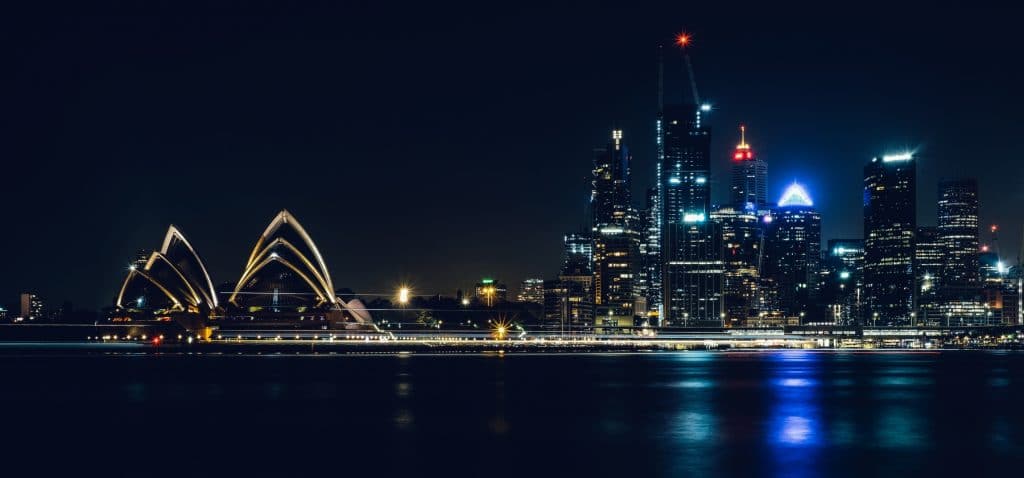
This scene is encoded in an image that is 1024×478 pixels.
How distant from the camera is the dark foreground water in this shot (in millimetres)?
32344

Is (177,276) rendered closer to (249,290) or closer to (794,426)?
(249,290)

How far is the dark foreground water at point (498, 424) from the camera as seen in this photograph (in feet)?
106

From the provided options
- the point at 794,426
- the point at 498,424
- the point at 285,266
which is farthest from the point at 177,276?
the point at 794,426

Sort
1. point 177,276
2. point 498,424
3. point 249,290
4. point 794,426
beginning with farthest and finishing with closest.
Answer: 1. point 249,290
2. point 177,276
3. point 794,426
4. point 498,424

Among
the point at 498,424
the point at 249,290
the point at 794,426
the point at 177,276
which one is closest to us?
the point at 498,424

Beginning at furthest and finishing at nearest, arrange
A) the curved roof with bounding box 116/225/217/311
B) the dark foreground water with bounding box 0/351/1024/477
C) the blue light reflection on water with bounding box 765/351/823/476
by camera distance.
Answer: the curved roof with bounding box 116/225/217/311
the blue light reflection on water with bounding box 765/351/823/476
the dark foreground water with bounding box 0/351/1024/477

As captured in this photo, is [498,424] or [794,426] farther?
[794,426]

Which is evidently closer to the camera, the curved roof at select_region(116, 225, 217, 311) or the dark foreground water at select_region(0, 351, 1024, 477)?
the dark foreground water at select_region(0, 351, 1024, 477)

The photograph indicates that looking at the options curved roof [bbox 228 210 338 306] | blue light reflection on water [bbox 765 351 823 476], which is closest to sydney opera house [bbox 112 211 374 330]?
curved roof [bbox 228 210 338 306]

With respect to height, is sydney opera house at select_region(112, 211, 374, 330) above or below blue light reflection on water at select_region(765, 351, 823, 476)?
above

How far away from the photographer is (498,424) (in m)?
42.8

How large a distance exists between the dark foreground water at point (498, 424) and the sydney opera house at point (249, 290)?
2445 inches

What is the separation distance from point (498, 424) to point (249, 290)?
120601mm

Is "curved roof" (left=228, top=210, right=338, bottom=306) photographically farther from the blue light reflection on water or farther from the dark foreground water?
the blue light reflection on water
